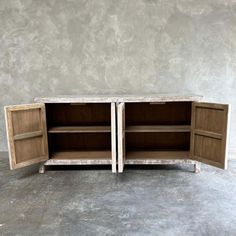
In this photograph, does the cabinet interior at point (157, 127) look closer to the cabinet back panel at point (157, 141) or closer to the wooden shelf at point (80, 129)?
the cabinet back panel at point (157, 141)

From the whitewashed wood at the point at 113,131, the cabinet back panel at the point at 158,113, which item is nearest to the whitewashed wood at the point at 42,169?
the whitewashed wood at the point at 113,131

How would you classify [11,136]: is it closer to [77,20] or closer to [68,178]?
[68,178]

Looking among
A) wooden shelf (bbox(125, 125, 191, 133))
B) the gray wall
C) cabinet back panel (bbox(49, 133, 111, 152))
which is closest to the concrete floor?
cabinet back panel (bbox(49, 133, 111, 152))

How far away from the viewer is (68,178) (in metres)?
3.04

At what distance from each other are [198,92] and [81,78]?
1652 mm

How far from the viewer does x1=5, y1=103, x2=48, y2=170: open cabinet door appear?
2.77 meters

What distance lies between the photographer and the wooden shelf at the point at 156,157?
10.3 feet

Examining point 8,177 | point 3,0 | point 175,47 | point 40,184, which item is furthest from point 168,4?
point 8,177

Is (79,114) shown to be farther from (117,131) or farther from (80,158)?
(117,131)

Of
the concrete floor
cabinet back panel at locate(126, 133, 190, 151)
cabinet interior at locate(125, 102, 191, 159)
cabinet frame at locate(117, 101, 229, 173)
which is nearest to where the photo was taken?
the concrete floor

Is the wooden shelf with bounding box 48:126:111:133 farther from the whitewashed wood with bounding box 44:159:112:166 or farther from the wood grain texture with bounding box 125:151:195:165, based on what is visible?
the wood grain texture with bounding box 125:151:195:165

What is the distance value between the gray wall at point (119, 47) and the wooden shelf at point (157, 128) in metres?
0.54

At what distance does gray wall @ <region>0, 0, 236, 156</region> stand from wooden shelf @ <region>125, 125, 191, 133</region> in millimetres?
537

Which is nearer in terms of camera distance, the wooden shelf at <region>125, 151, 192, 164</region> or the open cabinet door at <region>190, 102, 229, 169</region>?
the open cabinet door at <region>190, 102, 229, 169</region>
